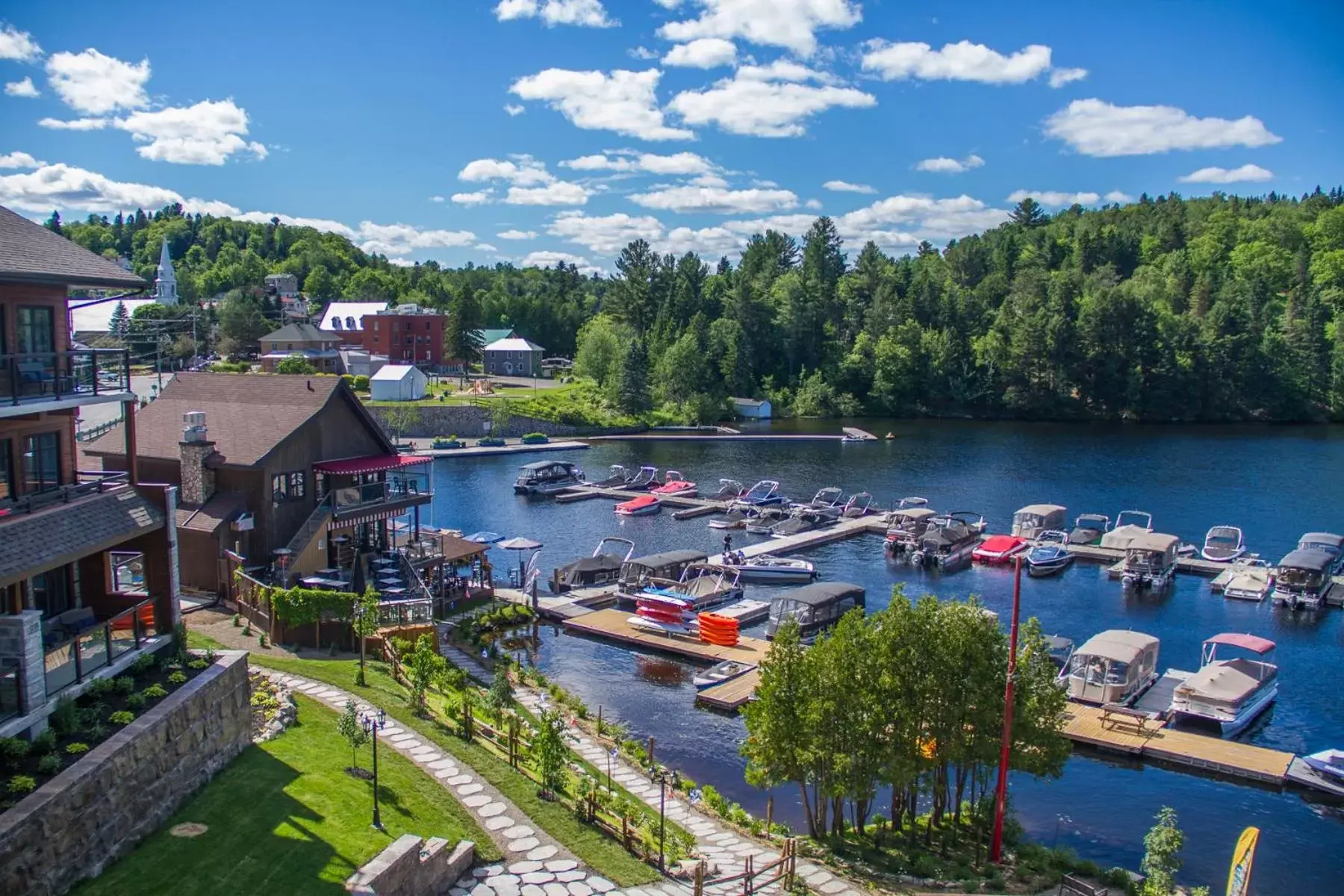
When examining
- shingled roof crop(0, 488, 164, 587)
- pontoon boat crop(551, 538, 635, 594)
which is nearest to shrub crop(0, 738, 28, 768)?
shingled roof crop(0, 488, 164, 587)

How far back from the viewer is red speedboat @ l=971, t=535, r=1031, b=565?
170ft

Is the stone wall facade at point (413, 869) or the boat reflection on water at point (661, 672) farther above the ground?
the stone wall facade at point (413, 869)

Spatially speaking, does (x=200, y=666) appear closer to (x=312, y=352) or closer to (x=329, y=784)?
(x=329, y=784)

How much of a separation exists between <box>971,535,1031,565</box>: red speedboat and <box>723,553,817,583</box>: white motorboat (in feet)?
31.4

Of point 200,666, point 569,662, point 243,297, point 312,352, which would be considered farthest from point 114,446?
point 243,297

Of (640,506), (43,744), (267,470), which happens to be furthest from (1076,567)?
(43,744)

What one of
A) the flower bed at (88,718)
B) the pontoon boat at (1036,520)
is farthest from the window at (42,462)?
the pontoon boat at (1036,520)

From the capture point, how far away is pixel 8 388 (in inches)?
727

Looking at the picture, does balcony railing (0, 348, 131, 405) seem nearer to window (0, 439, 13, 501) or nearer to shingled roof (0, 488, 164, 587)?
window (0, 439, 13, 501)

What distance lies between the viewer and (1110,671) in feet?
106

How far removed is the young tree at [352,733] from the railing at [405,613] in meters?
10.8

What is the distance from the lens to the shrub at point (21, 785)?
13773 millimetres

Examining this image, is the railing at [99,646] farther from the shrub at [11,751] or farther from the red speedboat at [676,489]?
the red speedboat at [676,489]

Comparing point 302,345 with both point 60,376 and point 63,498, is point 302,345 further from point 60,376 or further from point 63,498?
point 63,498
